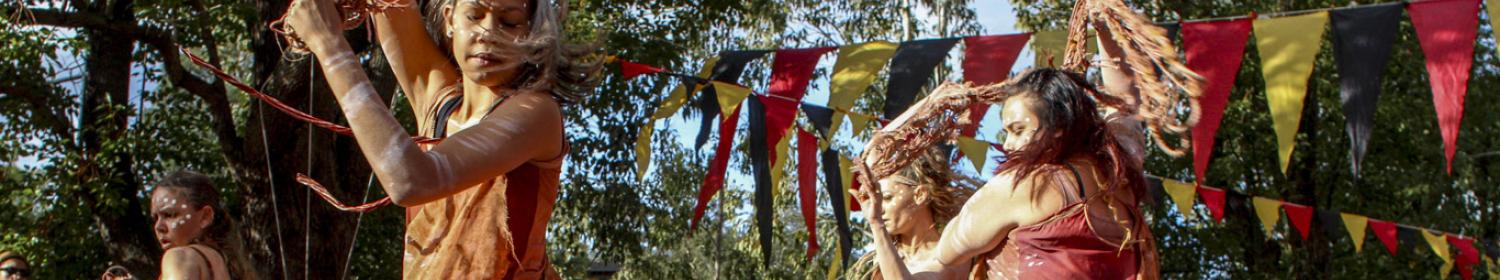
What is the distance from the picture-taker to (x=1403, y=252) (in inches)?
705

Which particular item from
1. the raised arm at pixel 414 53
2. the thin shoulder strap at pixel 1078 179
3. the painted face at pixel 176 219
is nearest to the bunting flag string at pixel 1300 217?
the thin shoulder strap at pixel 1078 179

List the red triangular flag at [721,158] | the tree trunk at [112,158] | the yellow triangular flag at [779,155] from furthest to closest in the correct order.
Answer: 1. the tree trunk at [112,158]
2. the red triangular flag at [721,158]
3. the yellow triangular flag at [779,155]

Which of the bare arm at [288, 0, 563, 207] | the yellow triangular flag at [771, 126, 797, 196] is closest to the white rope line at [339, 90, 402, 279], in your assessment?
the bare arm at [288, 0, 563, 207]

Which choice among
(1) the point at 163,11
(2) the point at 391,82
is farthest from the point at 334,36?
(1) the point at 163,11

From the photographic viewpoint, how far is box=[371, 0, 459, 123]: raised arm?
2.86m

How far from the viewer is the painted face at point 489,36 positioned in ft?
8.92

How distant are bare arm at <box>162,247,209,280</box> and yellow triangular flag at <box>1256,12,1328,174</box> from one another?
3569 mm

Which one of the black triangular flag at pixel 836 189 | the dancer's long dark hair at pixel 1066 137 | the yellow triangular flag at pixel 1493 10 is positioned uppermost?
the yellow triangular flag at pixel 1493 10

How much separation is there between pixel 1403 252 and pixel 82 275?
508 inches

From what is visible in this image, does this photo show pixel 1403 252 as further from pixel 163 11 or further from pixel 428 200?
pixel 428 200

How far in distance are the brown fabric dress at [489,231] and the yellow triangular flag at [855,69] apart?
13.4ft

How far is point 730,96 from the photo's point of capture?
23.4 ft

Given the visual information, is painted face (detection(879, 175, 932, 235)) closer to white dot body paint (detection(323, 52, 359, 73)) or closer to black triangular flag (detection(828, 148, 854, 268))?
black triangular flag (detection(828, 148, 854, 268))

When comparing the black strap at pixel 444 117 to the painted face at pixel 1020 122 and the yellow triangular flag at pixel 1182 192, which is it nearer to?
the painted face at pixel 1020 122
